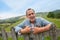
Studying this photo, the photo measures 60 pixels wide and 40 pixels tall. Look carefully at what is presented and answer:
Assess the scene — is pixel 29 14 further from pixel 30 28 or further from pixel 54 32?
pixel 54 32

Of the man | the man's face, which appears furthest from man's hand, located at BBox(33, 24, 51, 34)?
the man's face

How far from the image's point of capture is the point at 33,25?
7.17 ft

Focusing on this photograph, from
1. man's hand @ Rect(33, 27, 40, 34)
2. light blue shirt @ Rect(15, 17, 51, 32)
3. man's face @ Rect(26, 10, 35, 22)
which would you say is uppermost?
man's face @ Rect(26, 10, 35, 22)

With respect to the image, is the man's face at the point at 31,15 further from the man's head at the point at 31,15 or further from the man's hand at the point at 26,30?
the man's hand at the point at 26,30

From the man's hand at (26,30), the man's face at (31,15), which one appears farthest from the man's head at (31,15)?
the man's hand at (26,30)

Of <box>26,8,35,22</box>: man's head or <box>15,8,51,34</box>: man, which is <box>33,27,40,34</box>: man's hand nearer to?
<box>15,8,51,34</box>: man

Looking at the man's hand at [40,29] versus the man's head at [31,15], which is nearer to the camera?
the man's hand at [40,29]

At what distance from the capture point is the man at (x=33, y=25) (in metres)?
2.08

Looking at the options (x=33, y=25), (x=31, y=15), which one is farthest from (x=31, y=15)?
(x=33, y=25)

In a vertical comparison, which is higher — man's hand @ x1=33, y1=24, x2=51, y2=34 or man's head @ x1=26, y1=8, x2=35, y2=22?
man's head @ x1=26, y1=8, x2=35, y2=22

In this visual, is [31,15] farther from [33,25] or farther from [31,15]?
[33,25]

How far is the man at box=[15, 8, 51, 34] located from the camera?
208 centimetres

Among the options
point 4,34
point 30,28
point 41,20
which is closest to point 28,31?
point 30,28

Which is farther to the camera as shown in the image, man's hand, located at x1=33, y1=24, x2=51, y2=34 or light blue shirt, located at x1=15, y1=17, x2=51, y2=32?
light blue shirt, located at x1=15, y1=17, x2=51, y2=32
